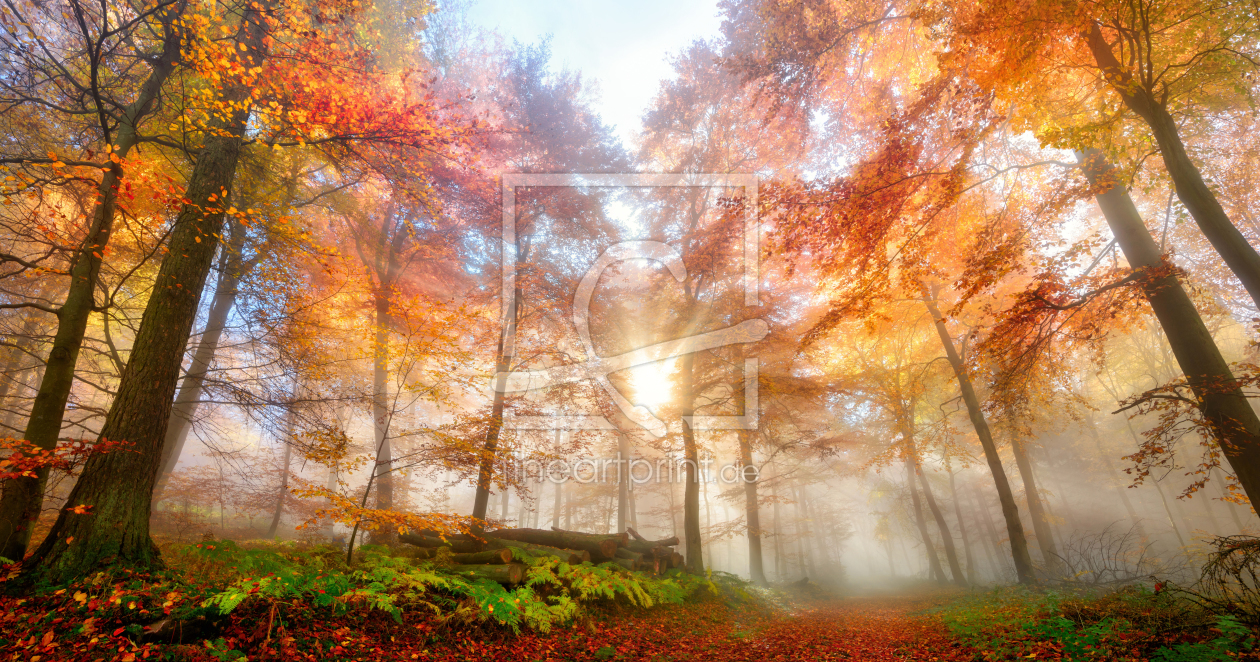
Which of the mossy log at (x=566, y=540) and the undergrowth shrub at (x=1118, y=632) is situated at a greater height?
the mossy log at (x=566, y=540)

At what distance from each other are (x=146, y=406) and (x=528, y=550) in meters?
6.07

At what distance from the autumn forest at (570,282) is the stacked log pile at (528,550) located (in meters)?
0.11

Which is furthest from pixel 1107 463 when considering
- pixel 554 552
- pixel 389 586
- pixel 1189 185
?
pixel 389 586

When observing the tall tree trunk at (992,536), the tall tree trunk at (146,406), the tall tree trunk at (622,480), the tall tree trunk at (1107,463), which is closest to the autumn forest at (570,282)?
the tall tree trunk at (146,406)

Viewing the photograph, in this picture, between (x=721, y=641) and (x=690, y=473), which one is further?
(x=690, y=473)

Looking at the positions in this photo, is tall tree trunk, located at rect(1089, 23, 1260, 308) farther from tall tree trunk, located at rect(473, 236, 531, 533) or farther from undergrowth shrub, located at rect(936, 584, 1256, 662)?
tall tree trunk, located at rect(473, 236, 531, 533)

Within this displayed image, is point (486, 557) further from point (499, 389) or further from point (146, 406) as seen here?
point (146, 406)

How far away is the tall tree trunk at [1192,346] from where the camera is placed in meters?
5.29

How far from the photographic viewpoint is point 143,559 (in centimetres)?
454

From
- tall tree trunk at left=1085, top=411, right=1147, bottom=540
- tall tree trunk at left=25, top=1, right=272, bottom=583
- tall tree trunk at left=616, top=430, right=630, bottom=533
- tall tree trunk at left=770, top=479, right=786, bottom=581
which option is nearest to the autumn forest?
tall tree trunk at left=25, top=1, right=272, bottom=583

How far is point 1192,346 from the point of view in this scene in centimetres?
579

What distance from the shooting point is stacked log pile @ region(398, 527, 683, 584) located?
704cm

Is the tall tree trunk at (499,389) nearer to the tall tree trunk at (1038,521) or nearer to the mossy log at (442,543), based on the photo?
the mossy log at (442,543)

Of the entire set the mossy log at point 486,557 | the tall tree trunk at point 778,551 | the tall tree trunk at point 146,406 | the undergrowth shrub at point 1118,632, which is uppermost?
the tall tree trunk at point 146,406
